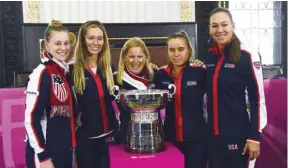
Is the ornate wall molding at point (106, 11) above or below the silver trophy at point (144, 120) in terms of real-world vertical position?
above

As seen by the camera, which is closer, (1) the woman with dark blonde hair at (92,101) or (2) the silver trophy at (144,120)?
(2) the silver trophy at (144,120)

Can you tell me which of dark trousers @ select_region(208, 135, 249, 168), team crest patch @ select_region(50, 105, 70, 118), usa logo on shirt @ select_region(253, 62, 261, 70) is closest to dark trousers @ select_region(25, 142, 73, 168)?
team crest patch @ select_region(50, 105, 70, 118)

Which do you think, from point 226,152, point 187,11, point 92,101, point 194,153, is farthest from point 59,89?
point 187,11

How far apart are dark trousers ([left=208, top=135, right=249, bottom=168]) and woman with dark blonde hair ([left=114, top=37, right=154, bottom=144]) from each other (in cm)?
46

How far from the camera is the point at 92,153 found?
186cm

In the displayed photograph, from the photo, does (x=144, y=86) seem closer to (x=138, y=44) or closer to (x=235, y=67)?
(x=138, y=44)

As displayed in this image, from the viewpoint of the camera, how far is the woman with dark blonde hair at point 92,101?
1853 millimetres

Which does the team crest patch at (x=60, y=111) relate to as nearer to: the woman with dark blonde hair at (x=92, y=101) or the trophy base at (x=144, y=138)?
the woman with dark blonde hair at (x=92, y=101)

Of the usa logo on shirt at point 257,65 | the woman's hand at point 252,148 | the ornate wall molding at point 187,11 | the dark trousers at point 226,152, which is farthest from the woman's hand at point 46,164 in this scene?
the ornate wall molding at point 187,11

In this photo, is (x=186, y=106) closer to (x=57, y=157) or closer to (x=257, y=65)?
(x=257, y=65)

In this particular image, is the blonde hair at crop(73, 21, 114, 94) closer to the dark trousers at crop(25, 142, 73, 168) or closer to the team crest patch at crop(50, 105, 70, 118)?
the team crest patch at crop(50, 105, 70, 118)

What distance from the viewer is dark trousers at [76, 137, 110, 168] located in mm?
1852

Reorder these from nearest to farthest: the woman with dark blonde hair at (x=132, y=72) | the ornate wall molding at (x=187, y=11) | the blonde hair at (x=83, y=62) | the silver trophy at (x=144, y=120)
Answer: the silver trophy at (x=144, y=120)
the blonde hair at (x=83, y=62)
the woman with dark blonde hair at (x=132, y=72)
the ornate wall molding at (x=187, y=11)

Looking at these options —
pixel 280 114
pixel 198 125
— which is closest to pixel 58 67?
pixel 198 125
